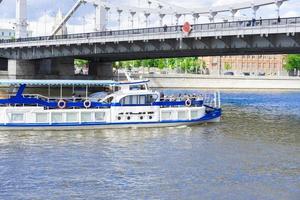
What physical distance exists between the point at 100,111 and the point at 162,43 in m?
24.1

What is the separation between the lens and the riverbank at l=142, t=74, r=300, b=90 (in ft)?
427

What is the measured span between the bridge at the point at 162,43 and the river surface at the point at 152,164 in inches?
430

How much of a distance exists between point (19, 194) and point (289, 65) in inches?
6406

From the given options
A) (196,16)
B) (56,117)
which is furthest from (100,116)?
(196,16)

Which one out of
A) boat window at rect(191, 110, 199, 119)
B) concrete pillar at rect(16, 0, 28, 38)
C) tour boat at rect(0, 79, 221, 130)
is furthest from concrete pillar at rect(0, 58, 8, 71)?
boat window at rect(191, 110, 199, 119)

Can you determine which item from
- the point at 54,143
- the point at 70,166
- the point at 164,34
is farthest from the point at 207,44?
the point at 70,166

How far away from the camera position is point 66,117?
153 feet

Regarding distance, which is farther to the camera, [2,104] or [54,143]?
[2,104]

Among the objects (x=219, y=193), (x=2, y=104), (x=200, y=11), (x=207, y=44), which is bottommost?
(x=219, y=193)

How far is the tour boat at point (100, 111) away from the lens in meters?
45.8

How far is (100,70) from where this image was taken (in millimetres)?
109312

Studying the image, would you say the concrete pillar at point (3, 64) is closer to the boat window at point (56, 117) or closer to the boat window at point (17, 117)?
the boat window at point (56, 117)

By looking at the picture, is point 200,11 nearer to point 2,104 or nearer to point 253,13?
point 253,13

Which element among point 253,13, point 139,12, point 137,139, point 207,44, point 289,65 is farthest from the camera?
point 289,65
